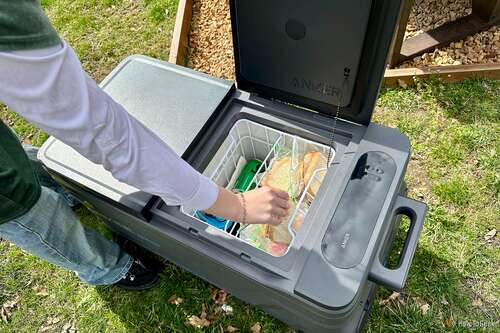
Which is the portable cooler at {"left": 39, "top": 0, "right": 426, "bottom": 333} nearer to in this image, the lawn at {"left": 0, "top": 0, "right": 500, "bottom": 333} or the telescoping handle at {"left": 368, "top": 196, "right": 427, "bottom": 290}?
the telescoping handle at {"left": 368, "top": 196, "right": 427, "bottom": 290}

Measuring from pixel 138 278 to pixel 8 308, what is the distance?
2.57 ft

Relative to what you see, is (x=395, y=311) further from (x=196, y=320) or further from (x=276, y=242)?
(x=196, y=320)

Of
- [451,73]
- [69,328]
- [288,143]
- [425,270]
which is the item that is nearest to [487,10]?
[451,73]

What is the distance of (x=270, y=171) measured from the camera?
1.81 metres

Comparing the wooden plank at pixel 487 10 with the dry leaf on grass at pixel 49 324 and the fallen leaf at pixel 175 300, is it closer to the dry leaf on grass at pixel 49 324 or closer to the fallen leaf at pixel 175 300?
the fallen leaf at pixel 175 300

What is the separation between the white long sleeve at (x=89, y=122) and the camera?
0.85 meters

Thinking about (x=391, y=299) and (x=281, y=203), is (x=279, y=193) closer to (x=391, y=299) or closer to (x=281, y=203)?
(x=281, y=203)

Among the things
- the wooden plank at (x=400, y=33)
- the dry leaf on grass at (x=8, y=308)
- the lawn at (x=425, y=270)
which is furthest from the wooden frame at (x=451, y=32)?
the dry leaf on grass at (x=8, y=308)

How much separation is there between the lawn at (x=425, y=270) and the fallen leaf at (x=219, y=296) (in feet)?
0.07

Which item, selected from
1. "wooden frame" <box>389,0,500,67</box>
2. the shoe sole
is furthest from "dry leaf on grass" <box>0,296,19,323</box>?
"wooden frame" <box>389,0,500,67</box>

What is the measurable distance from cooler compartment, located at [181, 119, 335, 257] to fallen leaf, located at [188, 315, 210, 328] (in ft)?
1.98

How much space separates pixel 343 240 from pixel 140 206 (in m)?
0.69

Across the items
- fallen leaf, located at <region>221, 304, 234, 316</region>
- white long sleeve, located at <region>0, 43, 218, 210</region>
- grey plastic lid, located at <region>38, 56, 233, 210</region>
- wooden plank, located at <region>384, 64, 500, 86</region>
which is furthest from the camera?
wooden plank, located at <region>384, 64, 500, 86</region>

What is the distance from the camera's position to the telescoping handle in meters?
1.36
